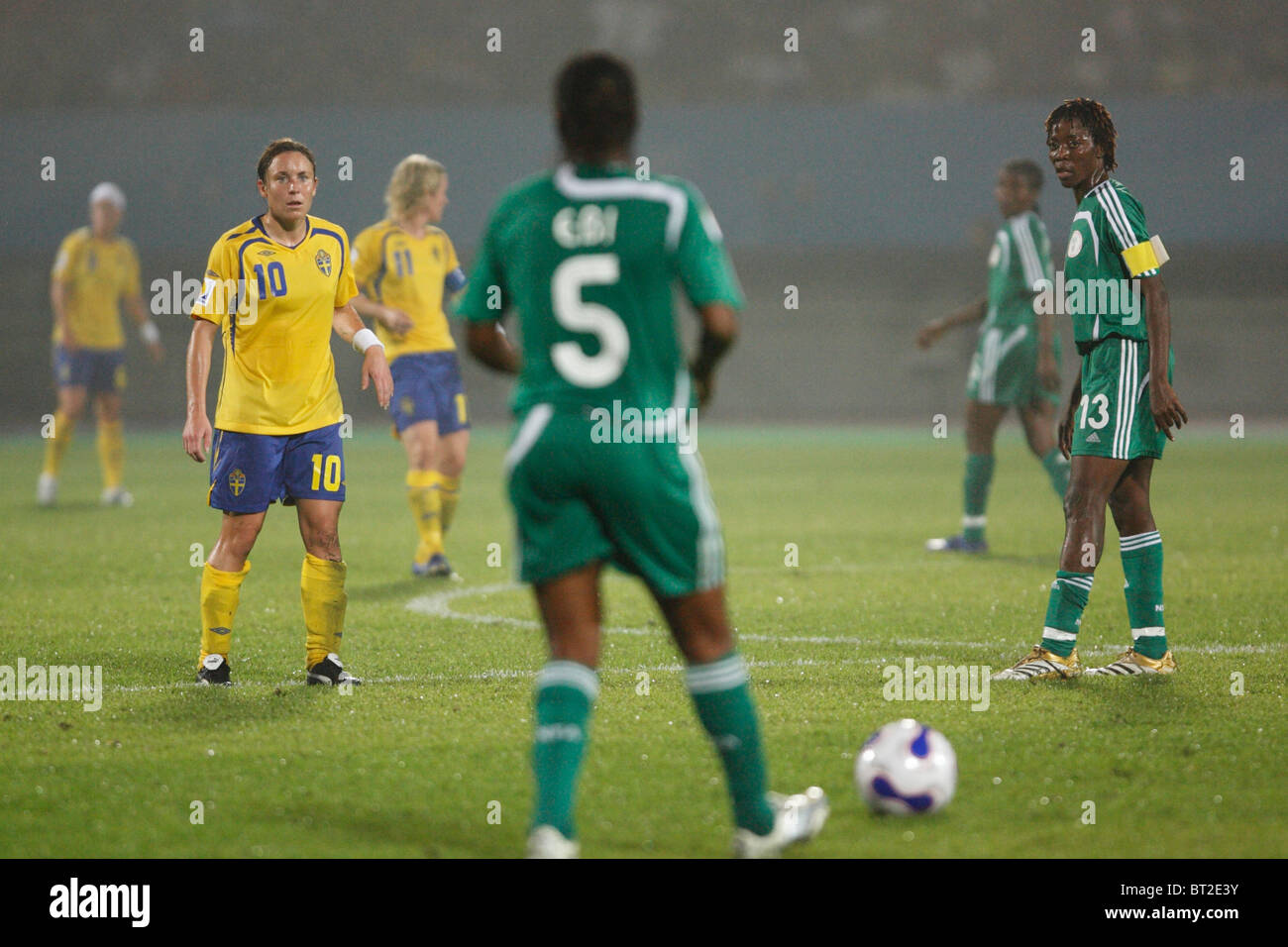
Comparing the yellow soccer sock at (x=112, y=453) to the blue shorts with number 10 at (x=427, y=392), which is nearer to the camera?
the blue shorts with number 10 at (x=427, y=392)

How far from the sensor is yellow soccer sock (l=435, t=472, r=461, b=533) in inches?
368

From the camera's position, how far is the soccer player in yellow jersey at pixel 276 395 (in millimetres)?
5785

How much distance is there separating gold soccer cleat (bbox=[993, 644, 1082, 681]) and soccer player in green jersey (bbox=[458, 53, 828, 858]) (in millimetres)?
2643

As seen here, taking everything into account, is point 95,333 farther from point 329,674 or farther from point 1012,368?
point 329,674

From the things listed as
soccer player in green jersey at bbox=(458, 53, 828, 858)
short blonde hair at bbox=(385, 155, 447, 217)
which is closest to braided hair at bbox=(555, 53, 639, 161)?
soccer player in green jersey at bbox=(458, 53, 828, 858)

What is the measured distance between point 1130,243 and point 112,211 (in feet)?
36.5

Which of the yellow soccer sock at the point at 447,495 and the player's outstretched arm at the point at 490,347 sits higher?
the player's outstretched arm at the point at 490,347

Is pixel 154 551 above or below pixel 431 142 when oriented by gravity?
below

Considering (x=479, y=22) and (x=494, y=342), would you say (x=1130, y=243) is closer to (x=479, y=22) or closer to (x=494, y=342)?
(x=494, y=342)

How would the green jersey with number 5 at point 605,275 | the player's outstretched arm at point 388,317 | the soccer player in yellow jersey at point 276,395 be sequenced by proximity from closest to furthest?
the green jersey with number 5 at point 605,275, the soccer player in yellow jersey at point 276,395, the player's outstretched arm at point 388,317

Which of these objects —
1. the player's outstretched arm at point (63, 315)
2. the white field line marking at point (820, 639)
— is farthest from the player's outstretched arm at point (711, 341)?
the player's outstretched arm at point (63, 315)

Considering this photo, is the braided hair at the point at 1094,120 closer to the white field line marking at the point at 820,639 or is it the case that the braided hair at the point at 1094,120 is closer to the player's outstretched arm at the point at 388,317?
the white field line marking at the point at 820,639
